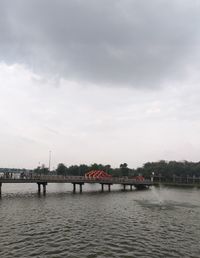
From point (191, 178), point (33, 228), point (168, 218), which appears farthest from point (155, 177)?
point (33, 228)

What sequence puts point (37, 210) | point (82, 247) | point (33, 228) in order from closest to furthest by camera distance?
point (82, 247), point (33, 228), point (37, 210)

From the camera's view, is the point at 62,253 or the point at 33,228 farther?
the point at 33,228

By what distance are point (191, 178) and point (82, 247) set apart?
17055 centimetres

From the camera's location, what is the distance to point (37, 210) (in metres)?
38.2

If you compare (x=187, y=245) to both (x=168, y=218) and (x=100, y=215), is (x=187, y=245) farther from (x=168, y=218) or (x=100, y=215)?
(x=100, y=215)

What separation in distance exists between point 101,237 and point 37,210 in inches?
666

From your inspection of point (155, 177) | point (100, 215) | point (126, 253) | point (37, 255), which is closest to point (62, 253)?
point (37, 255)

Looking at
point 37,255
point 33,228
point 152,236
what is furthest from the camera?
point 33,228

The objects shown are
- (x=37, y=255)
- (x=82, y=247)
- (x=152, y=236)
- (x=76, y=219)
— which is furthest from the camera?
(x=76, y=219)

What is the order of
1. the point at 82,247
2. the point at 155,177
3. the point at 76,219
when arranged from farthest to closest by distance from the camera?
1. the point at 155,177
2. the point at 76,219
3. the point at 82,247

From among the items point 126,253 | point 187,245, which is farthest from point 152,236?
point 126,253

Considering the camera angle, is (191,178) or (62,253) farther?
(191,178)

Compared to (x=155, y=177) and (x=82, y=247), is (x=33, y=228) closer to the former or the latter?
(x=82, y=247)

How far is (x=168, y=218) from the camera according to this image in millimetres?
34781
